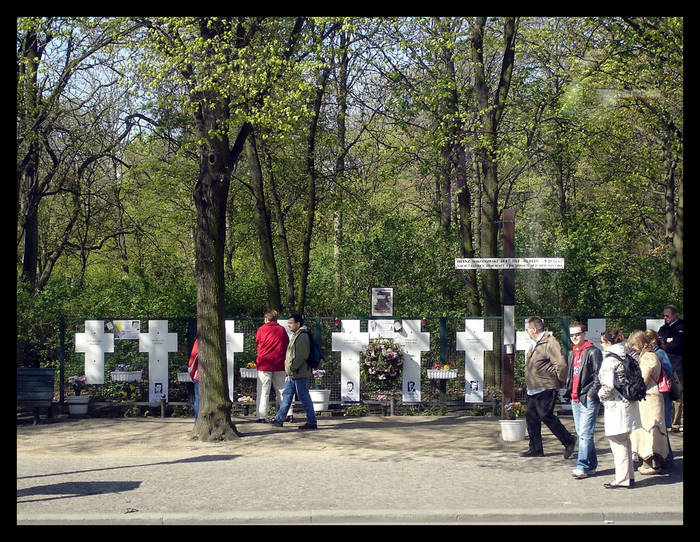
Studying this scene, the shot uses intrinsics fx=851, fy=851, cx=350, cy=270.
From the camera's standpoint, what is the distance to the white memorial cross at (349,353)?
15.9 m

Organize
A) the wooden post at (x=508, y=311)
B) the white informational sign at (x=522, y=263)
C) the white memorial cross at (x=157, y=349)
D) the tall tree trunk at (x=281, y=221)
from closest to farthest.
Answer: the white informational sign at (x=522, y=263)
the wooden post at (x=508, y=311)
the white memorial cross at (x=157, y=349)
the tall tree trunk at (x=281, y=221)

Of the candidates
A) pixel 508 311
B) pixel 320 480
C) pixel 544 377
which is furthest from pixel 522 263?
pixel 320 480

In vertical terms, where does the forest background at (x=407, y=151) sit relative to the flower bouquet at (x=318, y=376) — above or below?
above

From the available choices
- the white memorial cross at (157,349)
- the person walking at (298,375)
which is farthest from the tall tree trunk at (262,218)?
the person walking at (298,375)

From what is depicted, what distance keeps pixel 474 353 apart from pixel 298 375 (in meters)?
3.80

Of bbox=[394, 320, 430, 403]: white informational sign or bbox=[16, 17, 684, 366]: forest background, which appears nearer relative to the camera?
bbox=[394, 320, 430, 403]: white informational sign

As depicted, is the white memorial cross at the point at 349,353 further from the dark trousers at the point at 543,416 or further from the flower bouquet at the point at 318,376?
the dark trousers at the point at 543,416

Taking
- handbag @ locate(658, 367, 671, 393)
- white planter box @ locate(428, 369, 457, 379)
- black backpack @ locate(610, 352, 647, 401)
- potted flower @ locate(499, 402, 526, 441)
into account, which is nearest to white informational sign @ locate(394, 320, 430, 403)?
white planter box @ locate(428, 369, 457, 379)

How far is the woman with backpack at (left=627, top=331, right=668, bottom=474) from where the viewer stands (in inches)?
411

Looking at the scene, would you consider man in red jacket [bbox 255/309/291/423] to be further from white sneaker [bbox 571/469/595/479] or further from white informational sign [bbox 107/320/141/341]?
white sneaker [bbox 571/469/595/479]

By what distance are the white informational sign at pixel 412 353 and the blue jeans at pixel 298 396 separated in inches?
97.9

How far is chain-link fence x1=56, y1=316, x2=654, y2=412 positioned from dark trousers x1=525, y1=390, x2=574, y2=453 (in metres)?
4.44

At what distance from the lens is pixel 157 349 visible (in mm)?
16203

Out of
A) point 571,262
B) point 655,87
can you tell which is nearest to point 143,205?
point 571,262
